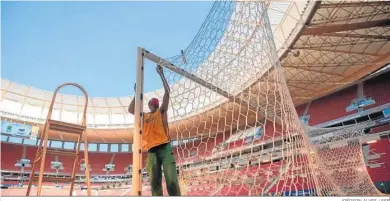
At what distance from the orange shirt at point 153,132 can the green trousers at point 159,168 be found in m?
0.05

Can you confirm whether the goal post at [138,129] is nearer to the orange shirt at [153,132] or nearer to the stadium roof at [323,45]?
the orange shirt at [153,132]

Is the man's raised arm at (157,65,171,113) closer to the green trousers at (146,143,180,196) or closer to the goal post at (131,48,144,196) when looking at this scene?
the goal post at (131,48,144,196)

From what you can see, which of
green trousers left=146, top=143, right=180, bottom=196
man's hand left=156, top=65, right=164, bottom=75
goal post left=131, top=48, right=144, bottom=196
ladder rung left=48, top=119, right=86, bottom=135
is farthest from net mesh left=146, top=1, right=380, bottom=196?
ladder rung left=48, top=119, right=86, bottom=135

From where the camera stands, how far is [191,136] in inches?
170

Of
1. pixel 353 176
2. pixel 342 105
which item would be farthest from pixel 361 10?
pixel 342 105

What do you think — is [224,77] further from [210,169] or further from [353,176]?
[353,176]

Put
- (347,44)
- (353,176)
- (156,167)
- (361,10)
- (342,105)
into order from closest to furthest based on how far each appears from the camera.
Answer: (156,167) < (353,176) < (361,10) < (347,44) < (342,105)

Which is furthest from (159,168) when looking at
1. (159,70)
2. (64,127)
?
(159,70)

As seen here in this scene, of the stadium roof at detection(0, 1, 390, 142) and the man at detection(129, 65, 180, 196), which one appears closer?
the man at detection(129, 65, 180, 196)

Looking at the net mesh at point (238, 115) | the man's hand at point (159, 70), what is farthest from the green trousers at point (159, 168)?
the man's hand at point (159, 70)

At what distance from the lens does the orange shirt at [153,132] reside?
2648mm

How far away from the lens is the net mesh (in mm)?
3443

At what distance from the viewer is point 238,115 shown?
4.09m

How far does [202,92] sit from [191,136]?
3.06ft
